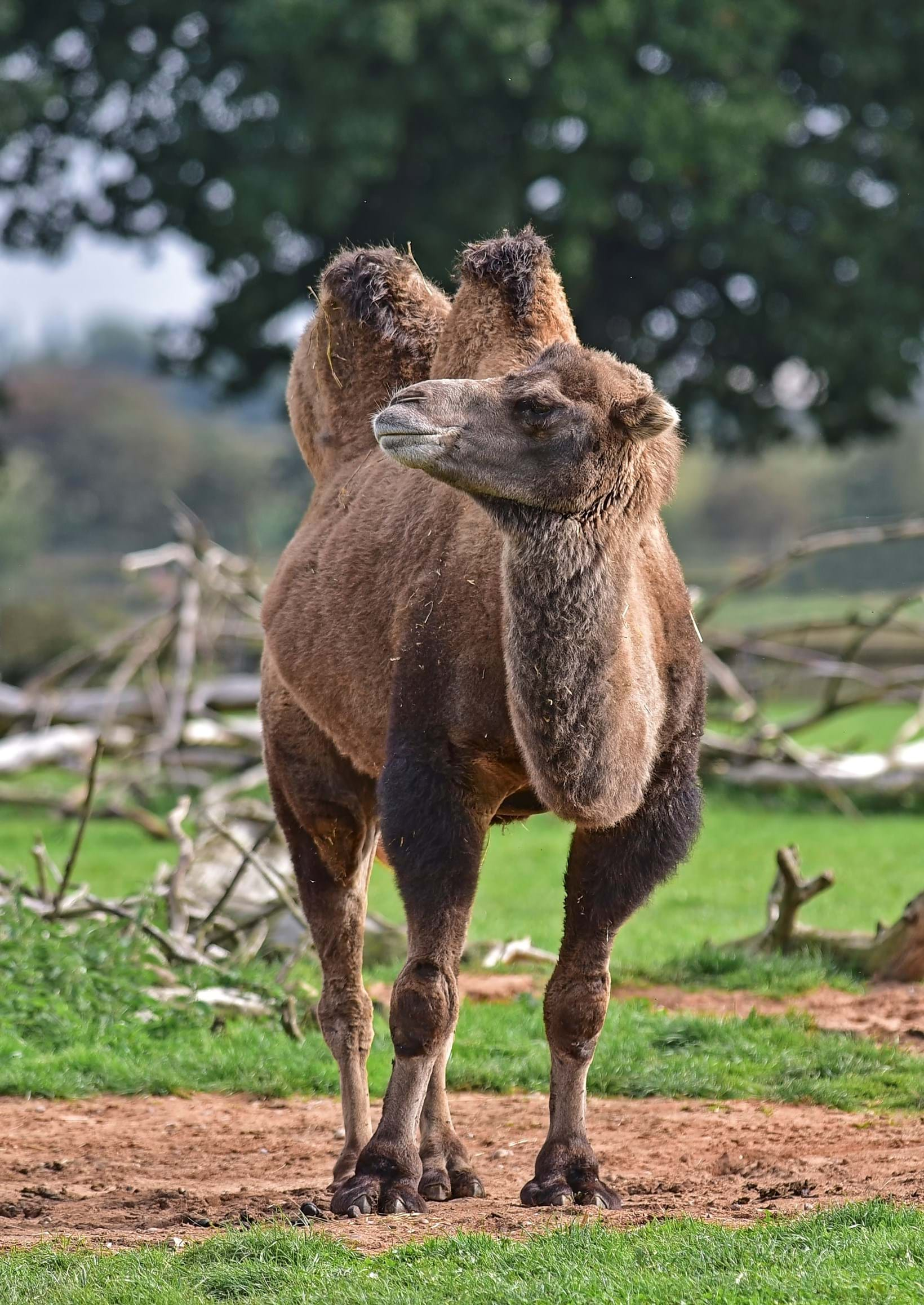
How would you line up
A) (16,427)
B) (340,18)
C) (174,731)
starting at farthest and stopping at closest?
(16,427) < (340,18) < (174,731)

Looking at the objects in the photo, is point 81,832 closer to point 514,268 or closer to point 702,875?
point 514,268

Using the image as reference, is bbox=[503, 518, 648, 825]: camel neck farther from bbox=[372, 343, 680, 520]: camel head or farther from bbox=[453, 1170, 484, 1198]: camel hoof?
bbox=[453, 1170, 484, 1198]: camel hoof

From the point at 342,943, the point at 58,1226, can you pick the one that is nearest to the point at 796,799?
the point at 342,943

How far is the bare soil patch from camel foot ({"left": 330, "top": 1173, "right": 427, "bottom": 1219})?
2.83 metres

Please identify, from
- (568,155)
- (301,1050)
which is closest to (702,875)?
(301,1050)

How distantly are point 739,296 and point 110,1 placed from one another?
28.9ft

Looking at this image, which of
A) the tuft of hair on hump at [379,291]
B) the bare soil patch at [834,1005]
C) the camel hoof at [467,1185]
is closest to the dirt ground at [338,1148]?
the camel hoof at [467,1185]

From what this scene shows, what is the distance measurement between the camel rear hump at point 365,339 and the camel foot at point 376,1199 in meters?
2.72

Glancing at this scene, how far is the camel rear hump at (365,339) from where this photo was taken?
6.49 m

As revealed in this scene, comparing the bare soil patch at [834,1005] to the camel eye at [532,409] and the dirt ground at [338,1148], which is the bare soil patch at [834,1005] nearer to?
the dirt ground at [338,1148]

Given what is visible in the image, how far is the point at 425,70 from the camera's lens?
19.4m

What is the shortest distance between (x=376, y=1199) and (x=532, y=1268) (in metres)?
0.78

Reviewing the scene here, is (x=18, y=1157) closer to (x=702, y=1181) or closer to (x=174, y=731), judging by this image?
(x=702, y=1181)

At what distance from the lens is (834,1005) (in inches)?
304
